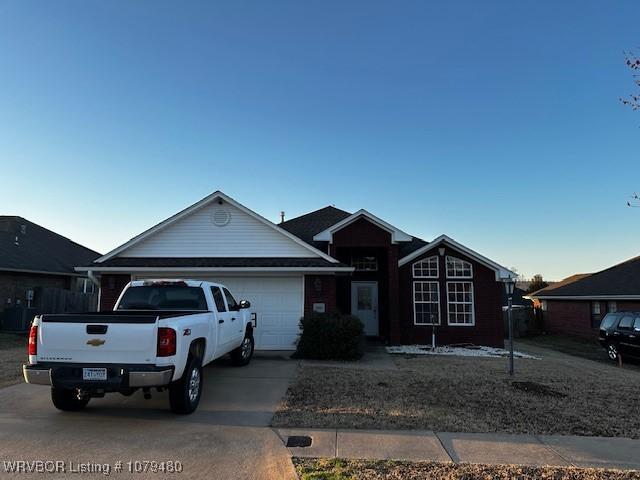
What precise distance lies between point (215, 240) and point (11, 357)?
6.41m

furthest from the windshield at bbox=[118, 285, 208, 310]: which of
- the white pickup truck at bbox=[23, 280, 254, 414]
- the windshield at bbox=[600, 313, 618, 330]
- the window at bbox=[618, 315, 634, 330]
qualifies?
the windshield at bbox=[600, 313, 618, 330]

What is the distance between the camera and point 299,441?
221 inches

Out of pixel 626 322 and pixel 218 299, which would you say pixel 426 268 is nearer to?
pixel 626 322

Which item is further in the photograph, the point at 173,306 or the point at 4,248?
the point at 4,248

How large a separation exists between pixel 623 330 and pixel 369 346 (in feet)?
27.2

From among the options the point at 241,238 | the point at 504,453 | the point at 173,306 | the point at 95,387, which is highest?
the point at 241,238

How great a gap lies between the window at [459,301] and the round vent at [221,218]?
8.38 m

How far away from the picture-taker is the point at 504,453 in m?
5.31

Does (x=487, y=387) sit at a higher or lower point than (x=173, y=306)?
lower

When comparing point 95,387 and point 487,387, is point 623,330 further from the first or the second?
point 95,387

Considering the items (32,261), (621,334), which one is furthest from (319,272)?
(32,261)

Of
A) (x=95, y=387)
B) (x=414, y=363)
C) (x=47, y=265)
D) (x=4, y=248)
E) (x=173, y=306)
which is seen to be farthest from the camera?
(x=47, y=265)

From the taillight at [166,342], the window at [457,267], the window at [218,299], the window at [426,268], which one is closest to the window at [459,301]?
the window at [457,267]

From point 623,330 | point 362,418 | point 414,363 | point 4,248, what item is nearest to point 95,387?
point 362,418
